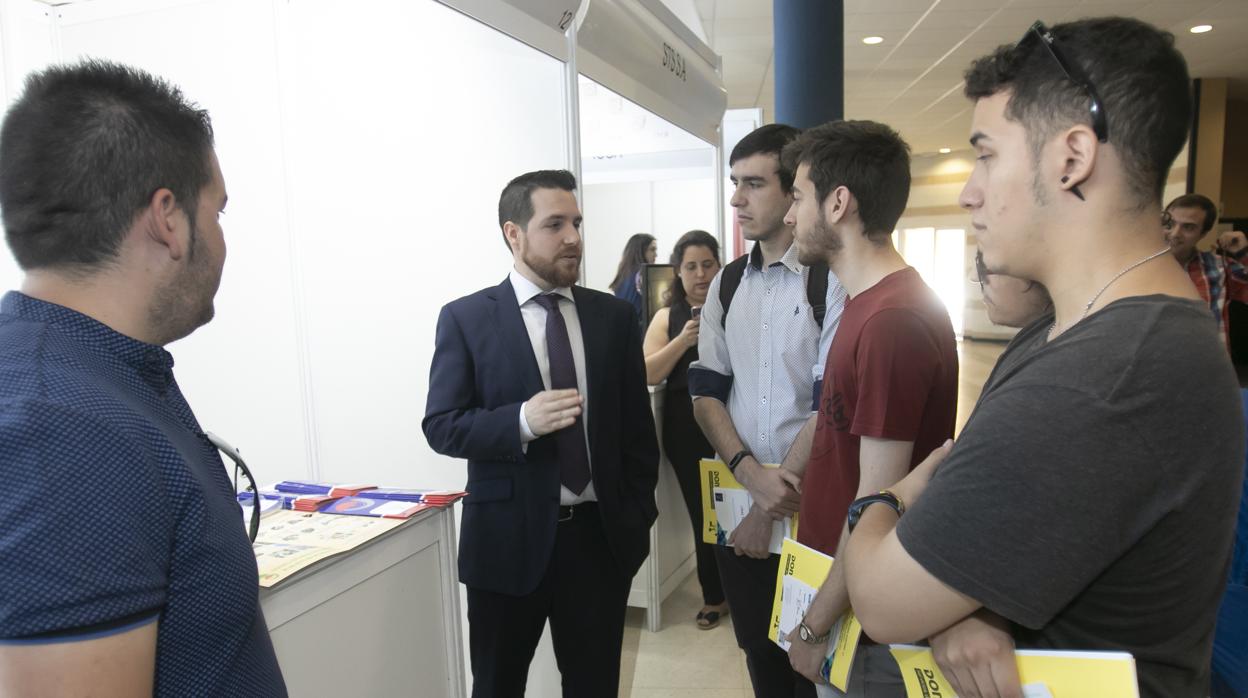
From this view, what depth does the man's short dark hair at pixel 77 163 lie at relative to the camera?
0.72 meters

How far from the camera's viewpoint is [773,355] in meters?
1.92

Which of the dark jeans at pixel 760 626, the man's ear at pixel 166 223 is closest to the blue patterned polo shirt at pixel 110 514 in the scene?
the man's ear at pixel 166 223

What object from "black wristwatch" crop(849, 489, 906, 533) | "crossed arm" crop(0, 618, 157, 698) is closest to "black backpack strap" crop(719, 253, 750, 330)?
"black wristwatch" crop(849, 489, 906, 533)

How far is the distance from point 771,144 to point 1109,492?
1.58 metres

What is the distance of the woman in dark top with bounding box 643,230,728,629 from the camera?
3.14 meters

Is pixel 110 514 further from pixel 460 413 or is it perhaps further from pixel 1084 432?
pixel 460 413

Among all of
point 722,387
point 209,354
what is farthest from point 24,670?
point 209,354

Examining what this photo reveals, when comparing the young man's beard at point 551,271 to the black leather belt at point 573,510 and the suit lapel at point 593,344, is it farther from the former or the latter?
the black leather belt at point 573,510

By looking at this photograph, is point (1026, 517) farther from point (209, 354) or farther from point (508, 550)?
point (209, 354)

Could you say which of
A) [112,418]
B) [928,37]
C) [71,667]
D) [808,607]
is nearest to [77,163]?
[112,418]

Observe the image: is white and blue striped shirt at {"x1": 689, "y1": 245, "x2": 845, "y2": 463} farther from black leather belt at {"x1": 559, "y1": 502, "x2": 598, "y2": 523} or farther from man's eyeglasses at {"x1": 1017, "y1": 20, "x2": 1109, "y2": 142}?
man's eyeglasses at {"x1": 1017, "y1": 20, "x2": 1109, "y2": 142}

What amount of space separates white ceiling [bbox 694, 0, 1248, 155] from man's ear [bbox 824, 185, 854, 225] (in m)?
5.20

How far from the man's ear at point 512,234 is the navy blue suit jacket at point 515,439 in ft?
0.46

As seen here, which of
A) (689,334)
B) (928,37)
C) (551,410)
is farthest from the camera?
(928,37)
